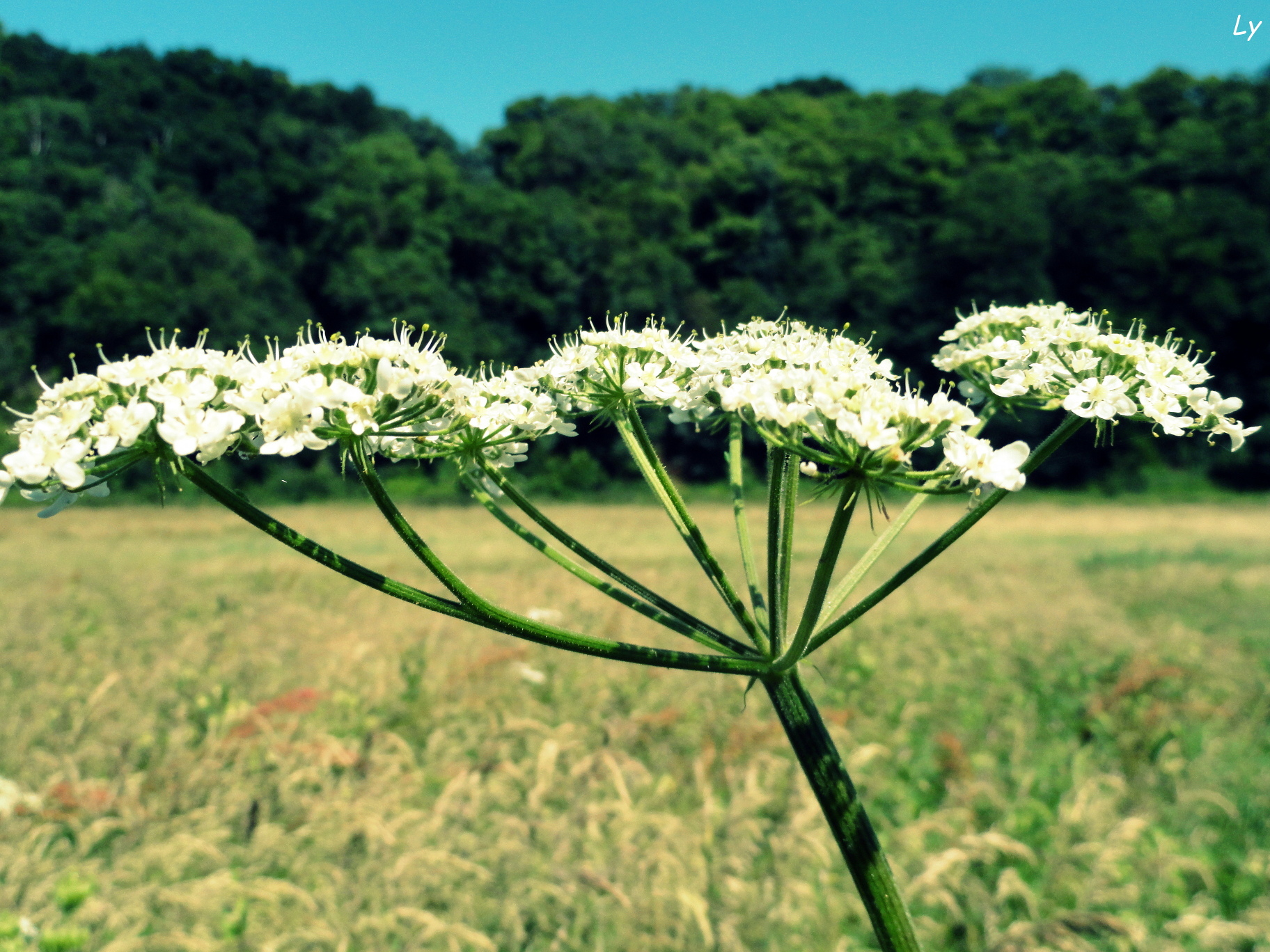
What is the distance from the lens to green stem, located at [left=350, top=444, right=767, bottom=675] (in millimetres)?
1768

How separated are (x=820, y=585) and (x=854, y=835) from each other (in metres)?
0.52

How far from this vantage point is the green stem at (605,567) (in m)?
2.07

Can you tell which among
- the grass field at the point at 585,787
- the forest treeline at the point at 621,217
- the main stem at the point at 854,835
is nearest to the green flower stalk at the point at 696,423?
the main stem at the point at 854,835

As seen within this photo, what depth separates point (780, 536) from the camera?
7.17 feet

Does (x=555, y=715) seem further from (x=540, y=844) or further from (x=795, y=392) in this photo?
(x=795, y=392)

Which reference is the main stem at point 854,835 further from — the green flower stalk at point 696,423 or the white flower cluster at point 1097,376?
the white flower cluster at point 1097,376

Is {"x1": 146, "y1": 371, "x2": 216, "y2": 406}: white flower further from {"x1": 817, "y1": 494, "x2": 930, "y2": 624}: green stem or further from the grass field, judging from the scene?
the grass field

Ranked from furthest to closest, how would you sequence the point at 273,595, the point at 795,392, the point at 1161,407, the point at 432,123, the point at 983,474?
1. the point at 432,123
2. the point at 273,595
3. the point at 1161,407
4. the point at 795,392
5. the point at 983,474

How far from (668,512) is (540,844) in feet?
11.3

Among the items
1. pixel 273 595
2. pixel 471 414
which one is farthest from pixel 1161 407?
pixel 273 595

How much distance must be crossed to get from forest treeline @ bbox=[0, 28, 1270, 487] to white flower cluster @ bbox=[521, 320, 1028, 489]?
51643 mm

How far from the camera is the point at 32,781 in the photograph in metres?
5.57

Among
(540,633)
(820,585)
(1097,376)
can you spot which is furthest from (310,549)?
(1097,376)

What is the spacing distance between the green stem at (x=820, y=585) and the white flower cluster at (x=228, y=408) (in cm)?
97
